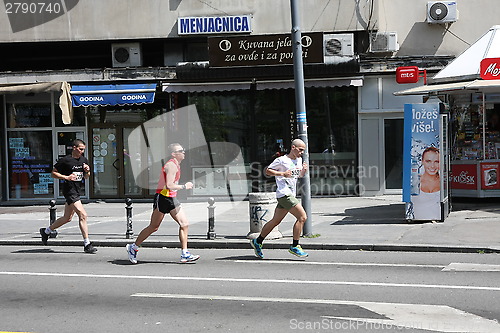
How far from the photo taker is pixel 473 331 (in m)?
6.30

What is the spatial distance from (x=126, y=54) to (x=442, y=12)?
32.4 feet

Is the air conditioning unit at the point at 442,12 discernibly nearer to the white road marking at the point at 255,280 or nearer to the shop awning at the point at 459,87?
the shop awning at the point at 459,87

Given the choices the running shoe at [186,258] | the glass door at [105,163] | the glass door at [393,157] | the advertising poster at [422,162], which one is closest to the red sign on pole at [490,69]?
the advertising poster at [422,162]

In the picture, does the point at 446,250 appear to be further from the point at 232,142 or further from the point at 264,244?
the point at 232,142

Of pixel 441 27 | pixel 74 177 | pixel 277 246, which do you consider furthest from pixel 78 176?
pixel 441 27

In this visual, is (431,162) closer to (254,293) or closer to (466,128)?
(466,128)

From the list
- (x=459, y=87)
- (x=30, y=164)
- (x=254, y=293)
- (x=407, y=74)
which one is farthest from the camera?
(x=30, y=164)

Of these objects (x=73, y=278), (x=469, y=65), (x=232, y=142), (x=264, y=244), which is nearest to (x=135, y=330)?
(x=73, y=278)

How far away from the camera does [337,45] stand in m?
19.4

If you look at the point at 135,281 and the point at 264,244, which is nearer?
the point at 135,281

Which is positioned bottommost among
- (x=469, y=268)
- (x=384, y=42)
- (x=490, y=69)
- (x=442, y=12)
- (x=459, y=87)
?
(x=469, y=268)

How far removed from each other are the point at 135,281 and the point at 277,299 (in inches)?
93.8

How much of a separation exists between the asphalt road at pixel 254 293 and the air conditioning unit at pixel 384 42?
9.75m

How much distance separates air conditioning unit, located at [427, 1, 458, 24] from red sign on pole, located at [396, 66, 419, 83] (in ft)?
8.62
